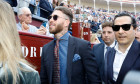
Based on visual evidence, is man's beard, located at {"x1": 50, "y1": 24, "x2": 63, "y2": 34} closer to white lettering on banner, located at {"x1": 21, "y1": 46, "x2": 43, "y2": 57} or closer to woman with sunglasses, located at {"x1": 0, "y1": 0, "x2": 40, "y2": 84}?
white lettering on banner, located at {"x1": 21, "y1": 46, "x2": 43, "y2": 57}

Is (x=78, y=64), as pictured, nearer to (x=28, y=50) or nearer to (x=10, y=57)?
(x=28, y=50)

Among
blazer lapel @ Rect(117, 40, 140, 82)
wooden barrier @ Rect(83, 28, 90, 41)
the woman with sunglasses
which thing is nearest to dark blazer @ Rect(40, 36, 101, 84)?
blazer lapel @ Rect(117, 40, 140, 82)

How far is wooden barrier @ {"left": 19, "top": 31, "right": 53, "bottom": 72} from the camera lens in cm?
183

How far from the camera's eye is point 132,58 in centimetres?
164

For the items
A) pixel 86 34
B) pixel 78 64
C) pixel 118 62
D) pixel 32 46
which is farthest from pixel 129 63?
pixel 86 34

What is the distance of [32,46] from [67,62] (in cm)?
47

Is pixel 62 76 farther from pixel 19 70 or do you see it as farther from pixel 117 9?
pixel 117 9

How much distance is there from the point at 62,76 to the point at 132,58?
81 cm

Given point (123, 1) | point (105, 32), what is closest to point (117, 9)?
point (123, 1)

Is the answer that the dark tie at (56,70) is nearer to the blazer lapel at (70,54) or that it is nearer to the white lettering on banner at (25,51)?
the blazer lapel at (70,54)

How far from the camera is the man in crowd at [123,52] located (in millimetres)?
1641

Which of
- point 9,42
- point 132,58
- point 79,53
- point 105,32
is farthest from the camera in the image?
point 105,32

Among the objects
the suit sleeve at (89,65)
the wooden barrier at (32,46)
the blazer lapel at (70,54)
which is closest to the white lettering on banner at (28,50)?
the wooden barrier at (32,46)

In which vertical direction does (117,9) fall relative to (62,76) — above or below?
above
